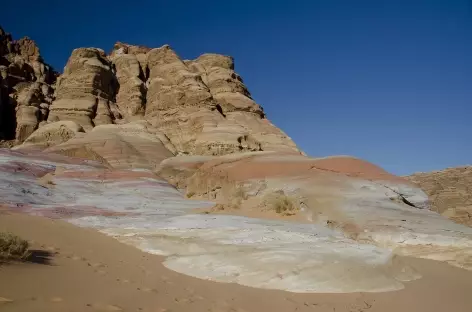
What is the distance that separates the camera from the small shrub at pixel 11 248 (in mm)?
5489

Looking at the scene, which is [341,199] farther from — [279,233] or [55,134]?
[55,134]

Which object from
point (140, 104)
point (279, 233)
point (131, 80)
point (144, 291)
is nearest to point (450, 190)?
point (279, 233)

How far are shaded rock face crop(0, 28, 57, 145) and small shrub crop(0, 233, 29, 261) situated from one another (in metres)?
63.7

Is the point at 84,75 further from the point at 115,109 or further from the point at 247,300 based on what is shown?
the point at 247,300

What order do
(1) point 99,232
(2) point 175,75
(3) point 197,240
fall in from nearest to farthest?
(3) point 197,240, (1) point 99,232, (2) point 175,75

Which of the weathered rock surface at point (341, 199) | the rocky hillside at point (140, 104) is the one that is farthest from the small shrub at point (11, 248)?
the rocky hillside at point (140, 104)

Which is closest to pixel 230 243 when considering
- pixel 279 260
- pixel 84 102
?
pixel 279 260

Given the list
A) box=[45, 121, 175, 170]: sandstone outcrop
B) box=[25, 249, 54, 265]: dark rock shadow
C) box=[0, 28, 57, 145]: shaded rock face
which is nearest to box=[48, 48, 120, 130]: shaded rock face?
box=[0, 28, 57, 145]: shaded rock face

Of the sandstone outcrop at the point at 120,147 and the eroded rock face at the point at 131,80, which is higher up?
the eroded rock face at the point at 131,80

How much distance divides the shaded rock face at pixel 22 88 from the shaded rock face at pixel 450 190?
5919 centimetres

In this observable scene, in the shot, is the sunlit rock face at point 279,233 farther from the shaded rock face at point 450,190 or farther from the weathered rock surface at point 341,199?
the shaded rock face at point 450,190

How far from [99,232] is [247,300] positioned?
6883mm

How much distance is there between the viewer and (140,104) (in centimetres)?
6856

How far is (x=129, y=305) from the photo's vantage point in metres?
4.71
